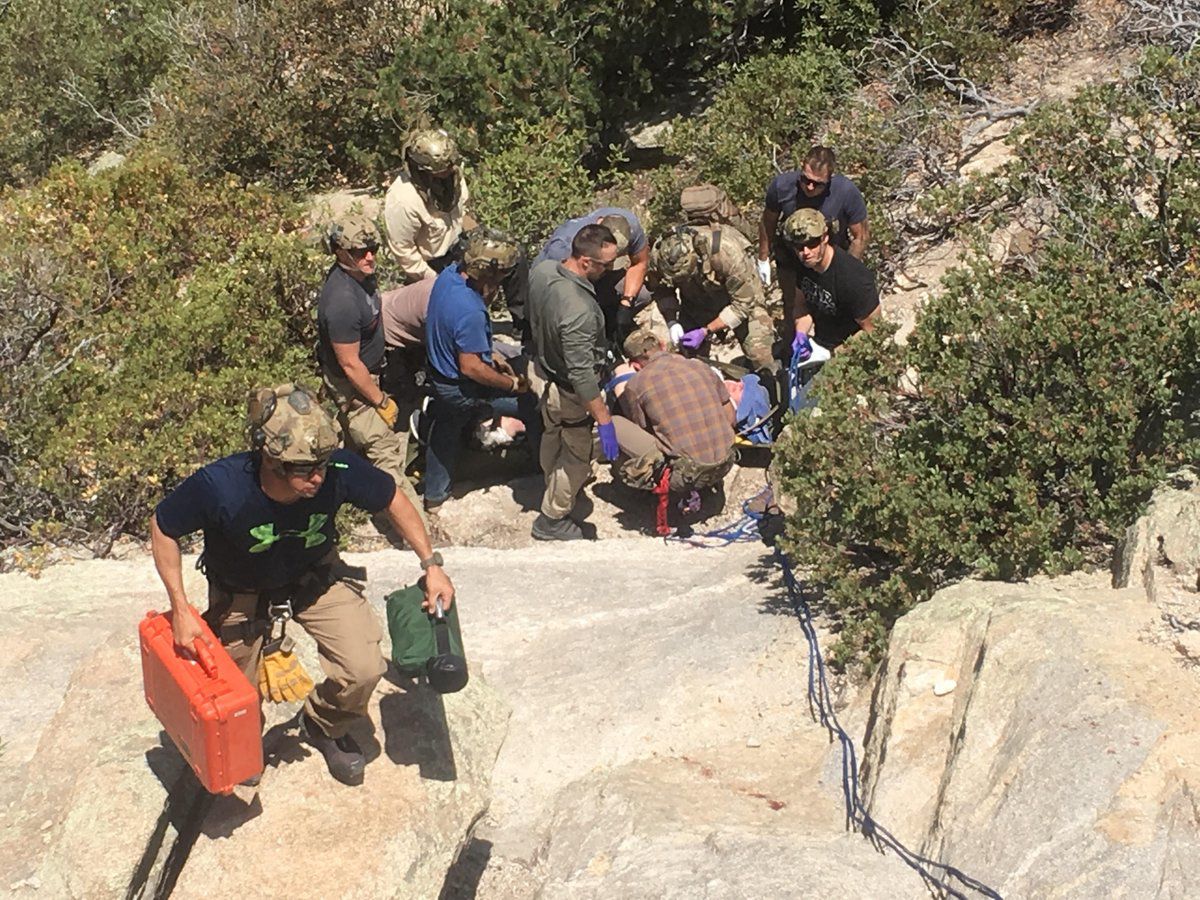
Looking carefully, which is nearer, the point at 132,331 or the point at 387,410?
the point at 387,410

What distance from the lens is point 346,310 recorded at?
6.70 metres

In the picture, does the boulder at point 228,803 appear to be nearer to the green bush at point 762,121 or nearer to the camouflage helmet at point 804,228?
the camouflage helmet at point 804,228

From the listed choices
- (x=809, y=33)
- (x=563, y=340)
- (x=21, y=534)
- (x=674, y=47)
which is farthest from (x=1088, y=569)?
(x=674, y=47)

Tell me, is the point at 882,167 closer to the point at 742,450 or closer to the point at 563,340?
the point at 742,450

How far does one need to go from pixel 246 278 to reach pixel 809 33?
5.75m

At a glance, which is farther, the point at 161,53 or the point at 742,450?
the point at 161,53

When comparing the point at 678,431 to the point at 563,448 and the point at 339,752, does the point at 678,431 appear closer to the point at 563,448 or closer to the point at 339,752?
the point at 563,448

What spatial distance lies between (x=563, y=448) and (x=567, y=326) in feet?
3.06

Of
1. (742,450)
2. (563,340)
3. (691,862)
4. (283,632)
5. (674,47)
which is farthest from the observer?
(674,47)

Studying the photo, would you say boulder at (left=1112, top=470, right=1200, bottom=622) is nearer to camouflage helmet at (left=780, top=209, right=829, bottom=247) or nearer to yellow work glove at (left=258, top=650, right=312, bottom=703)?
camouflage helmet at (left=780, top=209, right=829, bottom=247)

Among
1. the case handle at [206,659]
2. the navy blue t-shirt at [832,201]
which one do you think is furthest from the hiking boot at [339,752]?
the navy blue t-shirt at [832,201]

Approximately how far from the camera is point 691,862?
430 cm

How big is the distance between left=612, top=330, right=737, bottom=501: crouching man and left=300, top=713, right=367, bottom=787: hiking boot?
2.96m

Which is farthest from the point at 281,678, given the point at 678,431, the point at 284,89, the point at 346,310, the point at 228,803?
the point at 284,89
